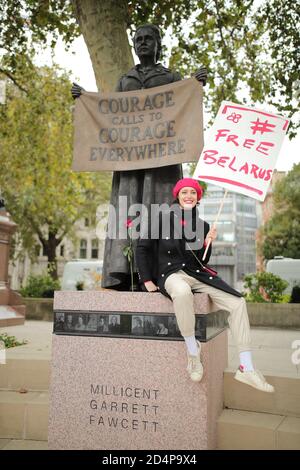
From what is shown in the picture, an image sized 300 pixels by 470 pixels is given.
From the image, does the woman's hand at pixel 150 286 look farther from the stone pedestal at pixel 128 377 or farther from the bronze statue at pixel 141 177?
the bronze statue at pixel 141 177

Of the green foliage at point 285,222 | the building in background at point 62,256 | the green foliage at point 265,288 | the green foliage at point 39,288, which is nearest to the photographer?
the green foliage at point 265,288

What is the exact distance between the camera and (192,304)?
3.45m

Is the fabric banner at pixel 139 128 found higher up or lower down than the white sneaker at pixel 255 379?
higher up

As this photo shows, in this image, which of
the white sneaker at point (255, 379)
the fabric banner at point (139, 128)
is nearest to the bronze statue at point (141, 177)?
the fabric banner at point (139, 128)

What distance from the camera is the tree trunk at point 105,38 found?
713 centimetres

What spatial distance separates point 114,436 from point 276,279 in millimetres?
8982

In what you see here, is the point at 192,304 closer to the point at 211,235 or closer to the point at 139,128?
the point at 211,235

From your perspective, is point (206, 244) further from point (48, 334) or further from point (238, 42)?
point (238, 42)

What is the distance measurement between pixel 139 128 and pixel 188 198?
1.09 metres

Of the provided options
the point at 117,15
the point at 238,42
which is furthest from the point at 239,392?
the point at 238,42

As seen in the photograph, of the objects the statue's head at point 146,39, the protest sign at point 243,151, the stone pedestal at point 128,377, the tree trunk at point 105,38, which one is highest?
the tree trunk at point 105,38

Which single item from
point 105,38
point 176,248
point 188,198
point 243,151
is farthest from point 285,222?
point 176,248

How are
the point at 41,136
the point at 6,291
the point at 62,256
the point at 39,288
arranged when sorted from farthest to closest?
1. the point at 62,256
2. the point at 41,136
3. the point at 39,288
4. the point at 6,291

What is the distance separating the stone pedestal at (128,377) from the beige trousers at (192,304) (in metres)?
0.13
